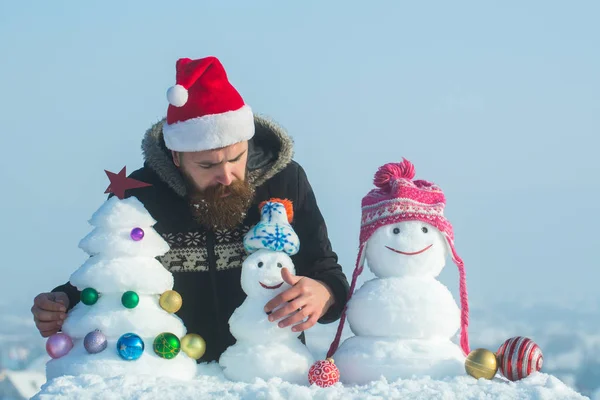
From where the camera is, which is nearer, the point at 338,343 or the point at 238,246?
the point at 338,343

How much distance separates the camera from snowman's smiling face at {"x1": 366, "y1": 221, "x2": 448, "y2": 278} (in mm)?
2023

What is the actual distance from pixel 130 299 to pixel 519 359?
3.23ft

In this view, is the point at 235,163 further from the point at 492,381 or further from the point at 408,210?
the point at 492,381

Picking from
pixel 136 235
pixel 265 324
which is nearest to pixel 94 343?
pixel 136 235

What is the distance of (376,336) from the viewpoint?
1.98 metres

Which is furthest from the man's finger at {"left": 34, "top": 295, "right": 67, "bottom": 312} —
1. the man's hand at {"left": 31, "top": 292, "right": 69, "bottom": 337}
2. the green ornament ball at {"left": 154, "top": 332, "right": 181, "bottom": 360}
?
the green ornament ball at {"left": 154, "top": 332, "right": 181, "bottom": 360}

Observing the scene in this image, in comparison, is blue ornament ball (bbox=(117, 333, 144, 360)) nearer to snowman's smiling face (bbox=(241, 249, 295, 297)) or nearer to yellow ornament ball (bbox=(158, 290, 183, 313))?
yellow ornament ball (bbox=(158, 290, 183, 313))

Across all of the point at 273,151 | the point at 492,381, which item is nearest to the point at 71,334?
the point at 273,151

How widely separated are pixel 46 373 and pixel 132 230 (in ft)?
1.44

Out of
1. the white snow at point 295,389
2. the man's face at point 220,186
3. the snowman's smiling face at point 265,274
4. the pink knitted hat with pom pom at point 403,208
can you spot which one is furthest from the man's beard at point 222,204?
the white snow at point 295,389

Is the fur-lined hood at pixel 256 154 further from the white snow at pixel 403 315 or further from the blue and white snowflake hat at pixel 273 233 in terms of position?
the white snow at pixel 403 315

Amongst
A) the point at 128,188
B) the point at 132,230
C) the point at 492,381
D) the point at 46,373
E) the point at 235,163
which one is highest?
the point at 235,163

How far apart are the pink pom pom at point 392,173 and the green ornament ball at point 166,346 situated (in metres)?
0.69

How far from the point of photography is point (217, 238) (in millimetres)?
2350
